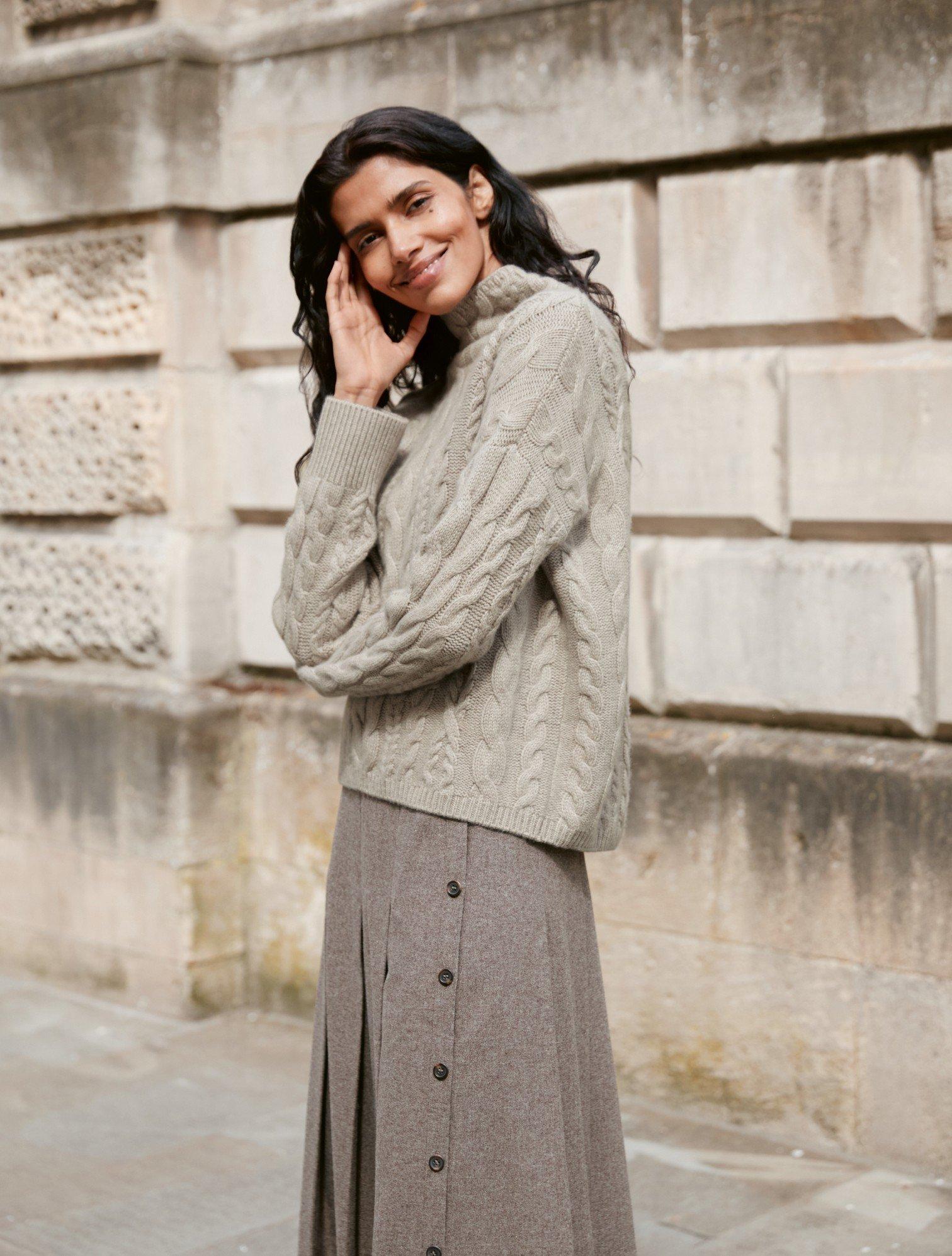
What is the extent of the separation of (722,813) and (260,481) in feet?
6.11

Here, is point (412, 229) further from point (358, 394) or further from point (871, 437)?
point (871, 437)

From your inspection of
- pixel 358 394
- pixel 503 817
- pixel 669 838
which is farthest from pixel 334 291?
pixel 669 838

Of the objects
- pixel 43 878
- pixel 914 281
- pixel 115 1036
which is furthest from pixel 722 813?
pixel 43 878

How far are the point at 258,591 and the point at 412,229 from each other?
2744 mm

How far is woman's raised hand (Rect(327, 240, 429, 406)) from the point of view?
245 cm

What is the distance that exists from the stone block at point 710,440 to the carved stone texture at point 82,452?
1648 millimetres

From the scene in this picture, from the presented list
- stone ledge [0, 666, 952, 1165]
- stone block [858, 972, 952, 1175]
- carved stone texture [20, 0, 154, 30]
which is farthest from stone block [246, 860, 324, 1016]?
carved stone texture [20, 0, 154, 30]

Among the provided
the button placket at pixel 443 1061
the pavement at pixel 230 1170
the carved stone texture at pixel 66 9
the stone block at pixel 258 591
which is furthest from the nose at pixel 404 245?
the carved stone texture at pixel 66 9

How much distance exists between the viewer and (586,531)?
230cm

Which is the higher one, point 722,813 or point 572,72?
point 572,72

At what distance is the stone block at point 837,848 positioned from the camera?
3.64 m

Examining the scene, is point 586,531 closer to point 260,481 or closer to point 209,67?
point 260,481

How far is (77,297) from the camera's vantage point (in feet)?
16.9

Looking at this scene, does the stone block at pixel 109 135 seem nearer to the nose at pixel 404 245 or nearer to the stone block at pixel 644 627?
the stone block at pixel 644 627
